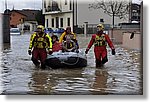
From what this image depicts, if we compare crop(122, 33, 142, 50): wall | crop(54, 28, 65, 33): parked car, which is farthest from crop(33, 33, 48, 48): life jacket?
crop(54, 28, 65, 33): parked car

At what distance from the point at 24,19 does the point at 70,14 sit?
414 mm

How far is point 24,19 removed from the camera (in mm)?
3742

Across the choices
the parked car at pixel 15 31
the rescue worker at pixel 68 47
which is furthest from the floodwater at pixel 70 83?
the rescue worker at pixel 68 47

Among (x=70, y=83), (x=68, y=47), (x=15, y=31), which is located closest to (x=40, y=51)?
(x=68, y=47)

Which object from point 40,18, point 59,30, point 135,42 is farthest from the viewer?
point 135,42

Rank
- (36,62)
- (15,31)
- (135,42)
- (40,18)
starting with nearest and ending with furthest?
(40,18) < (15,31) < (135,42) < (36,62)

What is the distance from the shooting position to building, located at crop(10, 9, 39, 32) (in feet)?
11.9

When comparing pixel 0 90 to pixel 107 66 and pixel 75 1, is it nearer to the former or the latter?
pixel 75 1

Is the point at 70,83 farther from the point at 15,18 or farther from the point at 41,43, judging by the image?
the point at 41,43

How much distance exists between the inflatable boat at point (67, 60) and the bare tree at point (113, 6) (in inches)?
96.5

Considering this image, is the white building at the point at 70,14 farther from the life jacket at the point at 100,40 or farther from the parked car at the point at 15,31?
the life jacket at the point at 100,40

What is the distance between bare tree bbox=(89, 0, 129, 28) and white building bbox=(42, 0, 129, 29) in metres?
0.05

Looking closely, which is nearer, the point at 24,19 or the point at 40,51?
the point at 24,19

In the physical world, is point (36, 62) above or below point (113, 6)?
below
